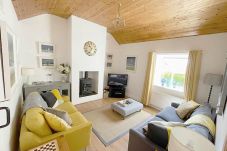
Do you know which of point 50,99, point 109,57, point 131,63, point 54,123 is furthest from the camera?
point 109,57

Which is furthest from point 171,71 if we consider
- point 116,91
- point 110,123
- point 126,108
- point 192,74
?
point 110,123

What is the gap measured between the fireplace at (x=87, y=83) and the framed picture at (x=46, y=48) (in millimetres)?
1270

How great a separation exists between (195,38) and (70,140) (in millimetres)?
3712

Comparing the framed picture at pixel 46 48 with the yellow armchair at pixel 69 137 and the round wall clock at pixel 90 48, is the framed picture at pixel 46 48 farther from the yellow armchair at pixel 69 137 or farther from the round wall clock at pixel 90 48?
the yellow armchair at pixel 69 137

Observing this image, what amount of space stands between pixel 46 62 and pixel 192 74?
429 centimetres

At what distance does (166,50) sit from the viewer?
3.72 metres

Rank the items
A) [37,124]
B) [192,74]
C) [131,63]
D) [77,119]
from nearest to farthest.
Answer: [37,124] < [77,119] < [192,74] < [131,63]

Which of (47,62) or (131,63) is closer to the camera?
(47,62)

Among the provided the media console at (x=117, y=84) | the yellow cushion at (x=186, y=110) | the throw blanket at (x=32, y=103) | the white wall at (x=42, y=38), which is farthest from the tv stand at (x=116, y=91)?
the throw blanket at (x=32, y=103)

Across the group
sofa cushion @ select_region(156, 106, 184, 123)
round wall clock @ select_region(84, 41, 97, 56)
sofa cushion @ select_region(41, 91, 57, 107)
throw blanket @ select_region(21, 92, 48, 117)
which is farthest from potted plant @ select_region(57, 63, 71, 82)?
sofa cushion @ select_region(156, 106, 184, 123)

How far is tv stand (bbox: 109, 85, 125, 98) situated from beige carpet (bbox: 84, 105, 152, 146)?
1107 mm

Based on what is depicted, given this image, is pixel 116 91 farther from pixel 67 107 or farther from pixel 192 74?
pixel 192 74

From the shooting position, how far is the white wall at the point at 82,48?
364cm

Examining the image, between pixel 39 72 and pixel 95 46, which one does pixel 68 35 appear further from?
pixel 39 72
